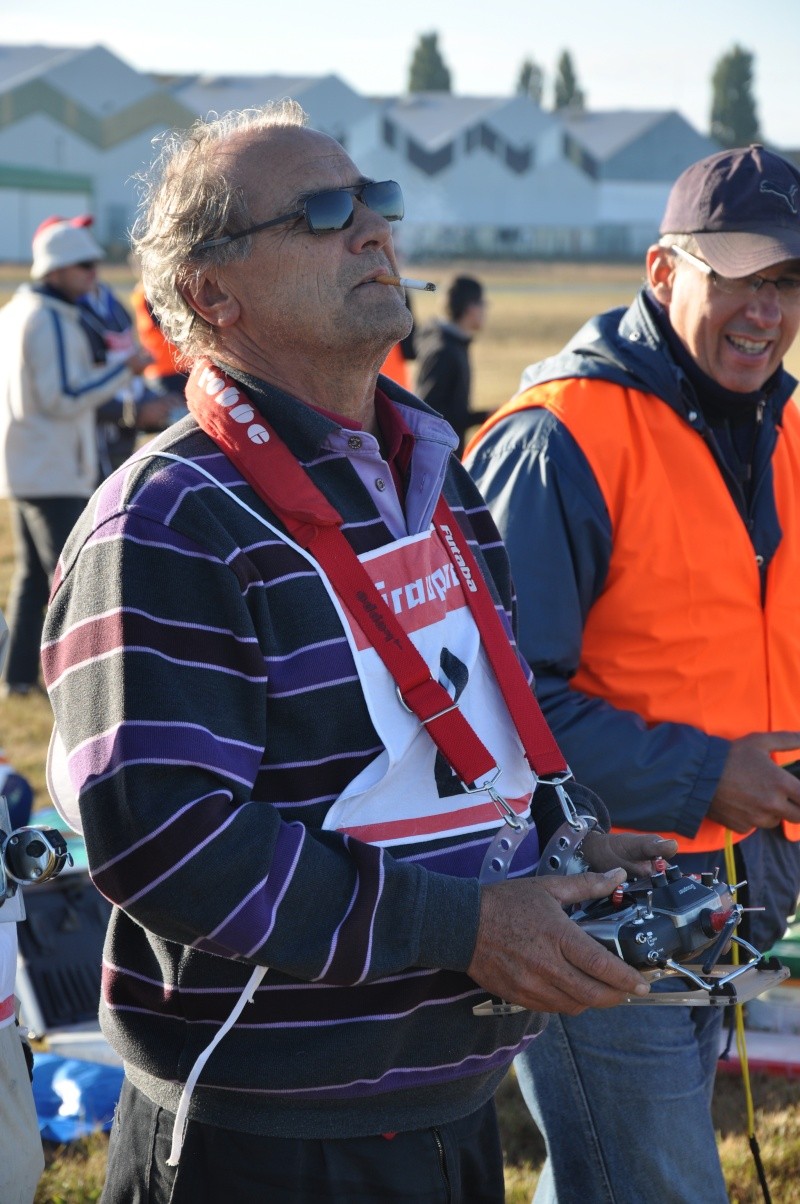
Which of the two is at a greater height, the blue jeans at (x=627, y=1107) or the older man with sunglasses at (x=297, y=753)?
the older man with sunglasses at (x=297, y=753)

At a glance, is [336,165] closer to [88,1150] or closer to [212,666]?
[212,666]

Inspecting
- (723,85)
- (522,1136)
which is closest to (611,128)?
(723,85)

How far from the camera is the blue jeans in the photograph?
256cm

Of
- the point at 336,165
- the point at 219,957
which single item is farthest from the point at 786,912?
the point at 336,165

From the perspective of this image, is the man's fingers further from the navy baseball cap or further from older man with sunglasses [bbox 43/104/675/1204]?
the navy baseball cap

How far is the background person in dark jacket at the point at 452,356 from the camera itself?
29.5 feet

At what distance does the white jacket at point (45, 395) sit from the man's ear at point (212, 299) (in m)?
5.16

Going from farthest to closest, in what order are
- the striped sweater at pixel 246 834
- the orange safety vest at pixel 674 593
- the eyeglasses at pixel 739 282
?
the eyeglasses at pixel 739 282 → the orange safety vest at pixel 674 593 → the striped sweater at pixel 246 834

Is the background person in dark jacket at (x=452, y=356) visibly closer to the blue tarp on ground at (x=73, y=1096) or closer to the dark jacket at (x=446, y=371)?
the dark jacket at (x=446, y=371)

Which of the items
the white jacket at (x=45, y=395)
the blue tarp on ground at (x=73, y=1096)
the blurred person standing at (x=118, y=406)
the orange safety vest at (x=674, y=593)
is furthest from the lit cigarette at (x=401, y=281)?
the blurred person standing at (x=118, y=406)

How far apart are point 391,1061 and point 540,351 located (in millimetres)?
25978

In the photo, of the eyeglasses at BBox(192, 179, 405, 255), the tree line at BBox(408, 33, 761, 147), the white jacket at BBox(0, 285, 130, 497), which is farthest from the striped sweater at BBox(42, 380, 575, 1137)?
the tree line at BBox(408, 33, 761, 147)

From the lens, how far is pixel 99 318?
9.39 metres

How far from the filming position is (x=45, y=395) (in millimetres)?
7082
